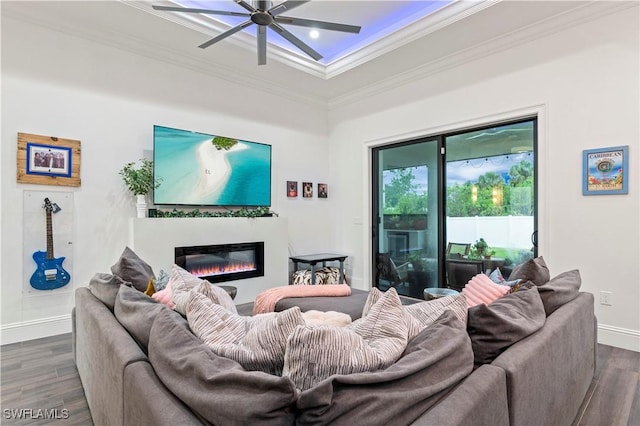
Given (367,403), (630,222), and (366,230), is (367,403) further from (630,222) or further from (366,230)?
(366,230)

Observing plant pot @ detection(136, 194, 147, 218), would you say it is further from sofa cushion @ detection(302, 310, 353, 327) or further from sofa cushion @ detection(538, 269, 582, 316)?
sofa cushion @ detection(538, 269, 582, 316)

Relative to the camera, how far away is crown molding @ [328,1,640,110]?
10.7ft

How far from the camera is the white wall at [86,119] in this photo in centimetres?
325

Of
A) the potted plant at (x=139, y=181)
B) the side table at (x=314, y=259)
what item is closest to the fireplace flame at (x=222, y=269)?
the side table at (x=314, y=259)

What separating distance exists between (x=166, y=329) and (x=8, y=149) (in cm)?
328

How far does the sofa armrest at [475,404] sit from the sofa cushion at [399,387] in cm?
3

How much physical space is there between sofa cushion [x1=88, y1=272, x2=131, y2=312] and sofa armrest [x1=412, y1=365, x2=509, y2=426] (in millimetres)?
1780

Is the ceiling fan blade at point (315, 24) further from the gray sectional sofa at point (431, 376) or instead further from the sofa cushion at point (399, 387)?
the sofa cushion at point (399, 387)

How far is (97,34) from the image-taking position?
12.1ft

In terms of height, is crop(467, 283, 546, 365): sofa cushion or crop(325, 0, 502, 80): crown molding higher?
crop(325, 0, 502, 80): crown molding

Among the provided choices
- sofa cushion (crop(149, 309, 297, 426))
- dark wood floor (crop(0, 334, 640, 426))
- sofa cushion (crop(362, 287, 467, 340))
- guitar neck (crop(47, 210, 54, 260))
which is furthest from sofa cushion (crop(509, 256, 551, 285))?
guitar neck (crop(47, 210, 54, 260))

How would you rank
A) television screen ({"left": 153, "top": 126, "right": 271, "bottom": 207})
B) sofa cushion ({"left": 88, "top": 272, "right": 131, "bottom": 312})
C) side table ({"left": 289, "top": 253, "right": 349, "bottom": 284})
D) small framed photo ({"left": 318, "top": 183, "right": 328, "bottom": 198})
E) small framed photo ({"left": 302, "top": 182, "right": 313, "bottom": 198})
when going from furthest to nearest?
small framed photo ({"left": 318, "top": 183, "right": 328, "bottom": 198}) < small framed photo ({"left": 302, "top": 182, "right": 313, "bottom": 198}) < side table ({"left": 289, "top": 253, "right": 349, "bottom": 284}) < television screen ({"left": 153, "top": 126, "right": 271, "bottom": 207}) < sofa cushion ({"left": 88, "top": 272, "right": 131, "bottom": 312})

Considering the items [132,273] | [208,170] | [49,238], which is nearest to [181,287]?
[132,273]

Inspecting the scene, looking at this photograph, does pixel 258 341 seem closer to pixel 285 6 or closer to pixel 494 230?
pixel 285 6
